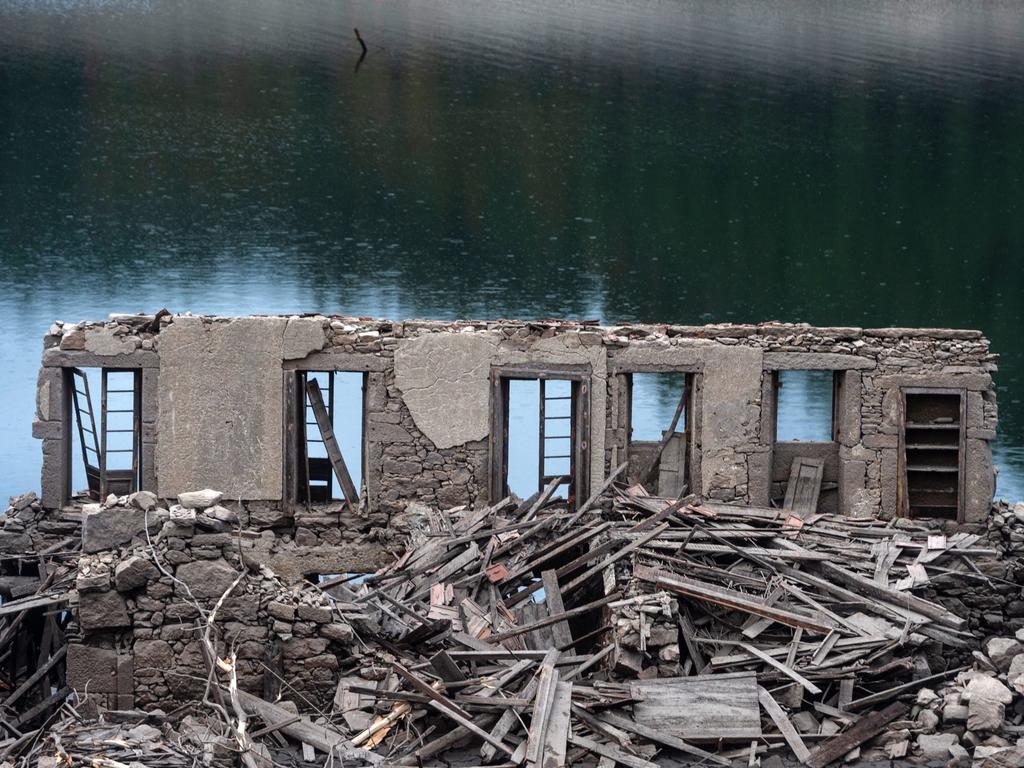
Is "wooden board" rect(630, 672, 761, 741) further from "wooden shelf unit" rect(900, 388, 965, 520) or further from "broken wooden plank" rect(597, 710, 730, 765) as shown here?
"wooden shelf unit" rect(900, 388, 965, 520)

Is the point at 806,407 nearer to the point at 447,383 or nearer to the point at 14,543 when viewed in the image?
the point at 447,383

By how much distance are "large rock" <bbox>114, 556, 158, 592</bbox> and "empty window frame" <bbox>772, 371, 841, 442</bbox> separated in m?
14.2

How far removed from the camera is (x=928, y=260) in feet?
141

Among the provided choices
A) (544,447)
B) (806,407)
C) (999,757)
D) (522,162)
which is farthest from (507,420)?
(522,162)

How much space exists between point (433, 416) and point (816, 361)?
5.41 metres

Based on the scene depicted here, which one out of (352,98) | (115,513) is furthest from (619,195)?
(115,513)

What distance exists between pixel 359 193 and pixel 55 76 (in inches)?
583

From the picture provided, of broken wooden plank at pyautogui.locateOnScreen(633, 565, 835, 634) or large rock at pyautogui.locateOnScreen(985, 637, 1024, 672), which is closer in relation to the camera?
large rock at pyautogui.locateOnScreen(985, 637, 1024, 672)

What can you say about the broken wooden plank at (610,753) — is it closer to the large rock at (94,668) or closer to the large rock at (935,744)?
the large rock at (935,744)

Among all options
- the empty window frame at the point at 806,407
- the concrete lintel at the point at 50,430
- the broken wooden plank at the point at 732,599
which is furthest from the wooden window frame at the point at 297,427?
the empty window frame at the point at 806,407

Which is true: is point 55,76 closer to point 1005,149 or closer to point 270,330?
point 1005,149

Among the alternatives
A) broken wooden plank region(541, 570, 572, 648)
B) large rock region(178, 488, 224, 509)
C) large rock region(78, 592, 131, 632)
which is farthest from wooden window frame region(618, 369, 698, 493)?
large rock region(78, 592, 131, 632)

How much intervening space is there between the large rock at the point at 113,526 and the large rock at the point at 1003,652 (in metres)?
9.51

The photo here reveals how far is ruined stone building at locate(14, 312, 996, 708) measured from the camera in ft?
78.7
